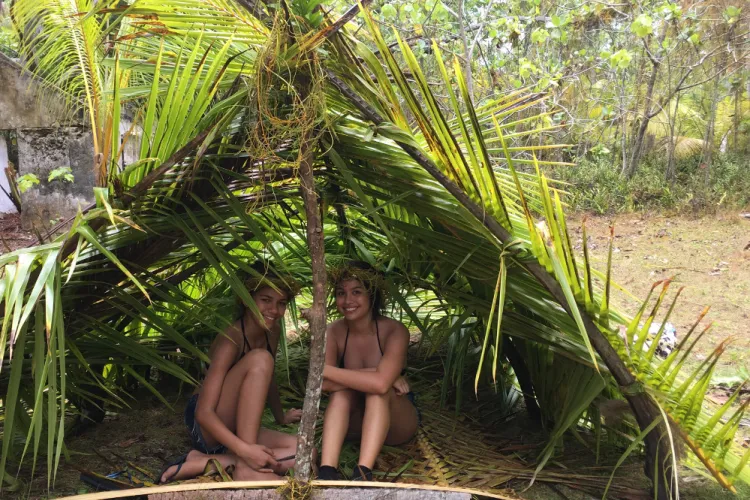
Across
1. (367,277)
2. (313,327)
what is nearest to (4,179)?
(367,277)

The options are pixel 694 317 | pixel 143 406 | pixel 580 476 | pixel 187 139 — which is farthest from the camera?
pixel 694 317

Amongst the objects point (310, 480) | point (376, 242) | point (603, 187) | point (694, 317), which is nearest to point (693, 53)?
point (603, 187)

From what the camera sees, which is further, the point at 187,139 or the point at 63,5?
the point at 63,5

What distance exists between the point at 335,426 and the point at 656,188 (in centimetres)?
889

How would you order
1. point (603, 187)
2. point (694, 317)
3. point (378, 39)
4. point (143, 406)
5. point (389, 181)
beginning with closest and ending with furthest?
point (378, 39), point (389, 181), point (143, 406), point (694, 317), point (603, 187)

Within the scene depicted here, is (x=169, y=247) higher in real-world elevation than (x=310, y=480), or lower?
higher

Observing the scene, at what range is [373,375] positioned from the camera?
262 centimetres

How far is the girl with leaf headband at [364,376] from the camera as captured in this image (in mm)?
2570

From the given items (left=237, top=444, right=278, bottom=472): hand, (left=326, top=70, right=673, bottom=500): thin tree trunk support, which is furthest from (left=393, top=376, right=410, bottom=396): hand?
(left=326, top=70, right=673, bottom=500): thin tree trunk support

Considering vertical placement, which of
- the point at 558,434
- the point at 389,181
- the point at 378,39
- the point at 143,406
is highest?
the point at 378,39

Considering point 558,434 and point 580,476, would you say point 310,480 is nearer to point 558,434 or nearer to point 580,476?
point 558,434

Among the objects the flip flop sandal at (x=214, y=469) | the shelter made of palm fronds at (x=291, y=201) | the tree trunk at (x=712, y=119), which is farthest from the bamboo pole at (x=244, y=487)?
→ the tree trunk at (x=712, y=119)

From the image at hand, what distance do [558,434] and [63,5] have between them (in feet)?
7.66

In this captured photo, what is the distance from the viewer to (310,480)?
2.20 meters
